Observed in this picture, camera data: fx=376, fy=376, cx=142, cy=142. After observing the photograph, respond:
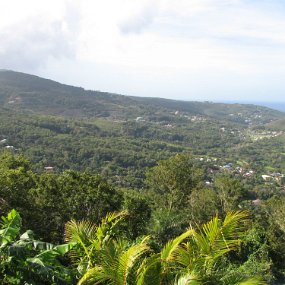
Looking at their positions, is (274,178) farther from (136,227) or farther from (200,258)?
(200,258)

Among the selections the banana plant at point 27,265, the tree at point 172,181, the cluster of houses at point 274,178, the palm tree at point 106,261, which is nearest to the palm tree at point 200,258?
the palm tree at point 106,261

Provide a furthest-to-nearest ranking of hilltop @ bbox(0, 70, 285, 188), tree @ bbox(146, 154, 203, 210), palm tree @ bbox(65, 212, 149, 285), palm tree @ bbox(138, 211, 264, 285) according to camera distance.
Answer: hilltop @ bbox(0, 70, 285, 188) < tree @ bbox(146, 154, 203, 210) < palm tree @ bbox(138, 211, 264, 285) < palm tree @ bbox(65, 212, 149, 285)

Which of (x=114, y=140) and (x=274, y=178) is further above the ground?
(x=114, y=140)

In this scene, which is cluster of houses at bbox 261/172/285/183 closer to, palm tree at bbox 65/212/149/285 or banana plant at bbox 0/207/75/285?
palm tree at bbox 65/212/149/285

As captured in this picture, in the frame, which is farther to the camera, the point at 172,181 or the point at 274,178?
the point at 274,178

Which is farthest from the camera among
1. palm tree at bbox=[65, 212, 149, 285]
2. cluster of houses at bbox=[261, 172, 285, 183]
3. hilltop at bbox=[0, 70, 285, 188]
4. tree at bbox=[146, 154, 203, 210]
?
cluster of houses at bbox=[261, 172, 285, 183]

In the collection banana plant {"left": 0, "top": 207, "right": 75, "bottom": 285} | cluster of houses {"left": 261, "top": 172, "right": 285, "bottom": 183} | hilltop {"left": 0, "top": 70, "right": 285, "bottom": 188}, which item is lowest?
cluster of houses {"left": 261, "top": 172, "right": 285, "bottom": 183}

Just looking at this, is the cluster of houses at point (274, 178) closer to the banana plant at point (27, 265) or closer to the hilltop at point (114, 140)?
the hilltop at point (114, 140)

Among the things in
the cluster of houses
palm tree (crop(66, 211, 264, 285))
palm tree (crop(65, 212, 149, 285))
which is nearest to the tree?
palm tree (crop(65, 212, 149, 285))

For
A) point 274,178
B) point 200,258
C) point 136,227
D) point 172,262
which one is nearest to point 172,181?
point 136,227

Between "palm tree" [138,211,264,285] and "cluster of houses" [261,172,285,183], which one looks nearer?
"palm tree" [138,211,264,285]

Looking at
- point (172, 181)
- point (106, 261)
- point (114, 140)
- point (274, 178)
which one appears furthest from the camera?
point (114, 140)

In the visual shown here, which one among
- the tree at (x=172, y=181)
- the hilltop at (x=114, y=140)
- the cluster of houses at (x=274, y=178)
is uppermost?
the tree at (x=172, y=181)
